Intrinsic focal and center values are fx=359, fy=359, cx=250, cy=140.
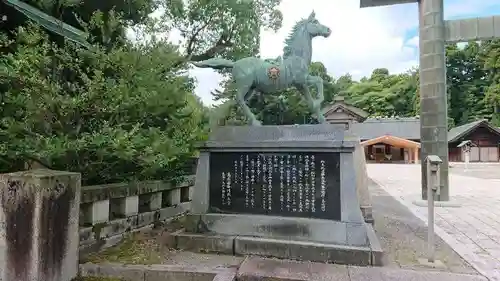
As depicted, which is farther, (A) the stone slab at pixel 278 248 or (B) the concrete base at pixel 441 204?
(B) the concrete base at pixel 441 204

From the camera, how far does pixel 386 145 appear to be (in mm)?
40188

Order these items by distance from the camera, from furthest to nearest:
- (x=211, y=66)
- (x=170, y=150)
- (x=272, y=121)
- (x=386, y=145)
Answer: (x=386, y=145), (x=272, y=121), (x=211, y=66), (x=170, y=150)

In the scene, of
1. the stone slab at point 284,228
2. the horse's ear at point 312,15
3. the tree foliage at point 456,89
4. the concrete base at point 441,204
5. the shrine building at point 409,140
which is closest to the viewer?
the stone slab at point 284,228

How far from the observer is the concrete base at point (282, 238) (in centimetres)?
427

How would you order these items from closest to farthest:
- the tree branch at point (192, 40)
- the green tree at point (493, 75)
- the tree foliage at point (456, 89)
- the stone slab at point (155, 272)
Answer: the stone slab at point (155, 272), the tree branch at point (192, 40), the green tree at point (493, 75), the tree foliage at point (456, 89)

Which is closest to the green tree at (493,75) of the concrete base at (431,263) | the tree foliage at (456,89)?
the tree foliage at (456,89)

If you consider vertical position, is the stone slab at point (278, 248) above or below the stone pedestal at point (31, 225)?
below

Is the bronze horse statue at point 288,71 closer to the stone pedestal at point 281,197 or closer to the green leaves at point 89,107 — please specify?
the stone pedestal at point 281,197

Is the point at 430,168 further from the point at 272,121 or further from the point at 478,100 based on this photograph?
the point at 478,100

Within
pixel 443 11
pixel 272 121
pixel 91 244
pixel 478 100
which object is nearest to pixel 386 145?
pixel 478 100

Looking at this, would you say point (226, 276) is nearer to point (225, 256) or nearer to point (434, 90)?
point (225, 256)

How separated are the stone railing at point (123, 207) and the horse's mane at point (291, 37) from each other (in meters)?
2.90

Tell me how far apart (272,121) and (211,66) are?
139cm

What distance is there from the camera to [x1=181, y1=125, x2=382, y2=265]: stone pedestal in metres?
4.45
